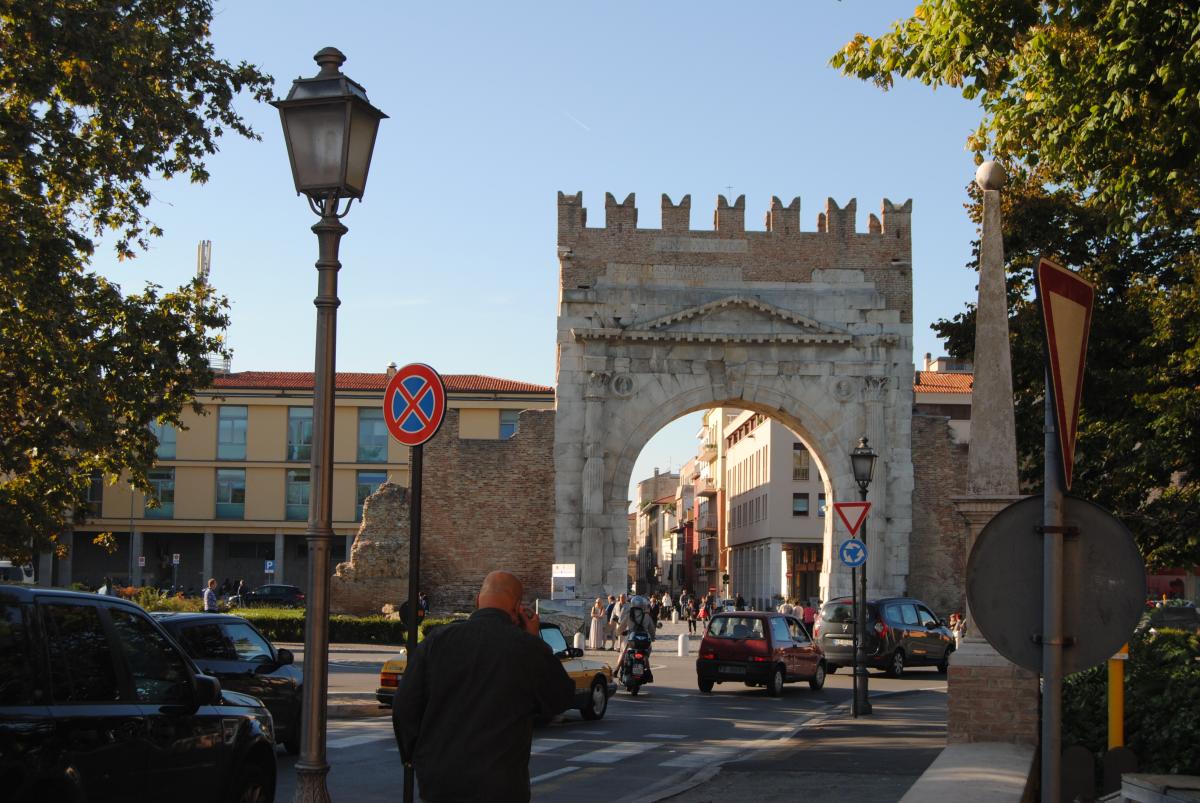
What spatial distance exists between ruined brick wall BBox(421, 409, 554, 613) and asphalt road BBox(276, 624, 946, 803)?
53.8 feet

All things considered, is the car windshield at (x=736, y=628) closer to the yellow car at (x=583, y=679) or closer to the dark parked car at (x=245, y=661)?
the yellow car at (x=583, y=679)

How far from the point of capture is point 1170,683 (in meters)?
10.2

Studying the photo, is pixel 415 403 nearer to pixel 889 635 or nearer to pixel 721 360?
pixel 889 635

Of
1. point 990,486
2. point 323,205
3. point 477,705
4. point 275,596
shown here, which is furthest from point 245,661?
point 275,596

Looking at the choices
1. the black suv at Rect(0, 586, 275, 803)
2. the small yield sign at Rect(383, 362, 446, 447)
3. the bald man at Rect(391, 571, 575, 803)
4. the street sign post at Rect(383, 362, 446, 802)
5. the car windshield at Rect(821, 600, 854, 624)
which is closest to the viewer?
the bald man at Rect(391, 571, 575, 803)

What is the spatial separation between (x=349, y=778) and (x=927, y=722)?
351 inches

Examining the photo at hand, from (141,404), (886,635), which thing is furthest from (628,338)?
(141,404)

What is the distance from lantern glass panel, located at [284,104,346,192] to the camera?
786 cm

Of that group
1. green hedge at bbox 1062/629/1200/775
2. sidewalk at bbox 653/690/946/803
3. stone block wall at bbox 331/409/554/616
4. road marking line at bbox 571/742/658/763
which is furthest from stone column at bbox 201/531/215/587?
green hedge at bbox 1062/629/1200/775

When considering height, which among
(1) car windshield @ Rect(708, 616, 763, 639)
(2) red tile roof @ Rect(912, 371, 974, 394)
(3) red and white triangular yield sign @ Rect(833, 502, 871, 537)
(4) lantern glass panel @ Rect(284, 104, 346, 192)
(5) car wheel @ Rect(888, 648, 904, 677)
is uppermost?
(2) red tile roof @ Rect(912, 371, 974, 394)

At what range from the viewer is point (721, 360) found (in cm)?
4103

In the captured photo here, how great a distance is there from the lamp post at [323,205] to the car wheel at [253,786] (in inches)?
24.4

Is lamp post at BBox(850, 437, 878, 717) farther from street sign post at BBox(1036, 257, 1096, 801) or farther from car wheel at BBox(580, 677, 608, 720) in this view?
street sign post at BBox(1036, 257, 1096, 801)

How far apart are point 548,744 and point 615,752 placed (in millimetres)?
1022
